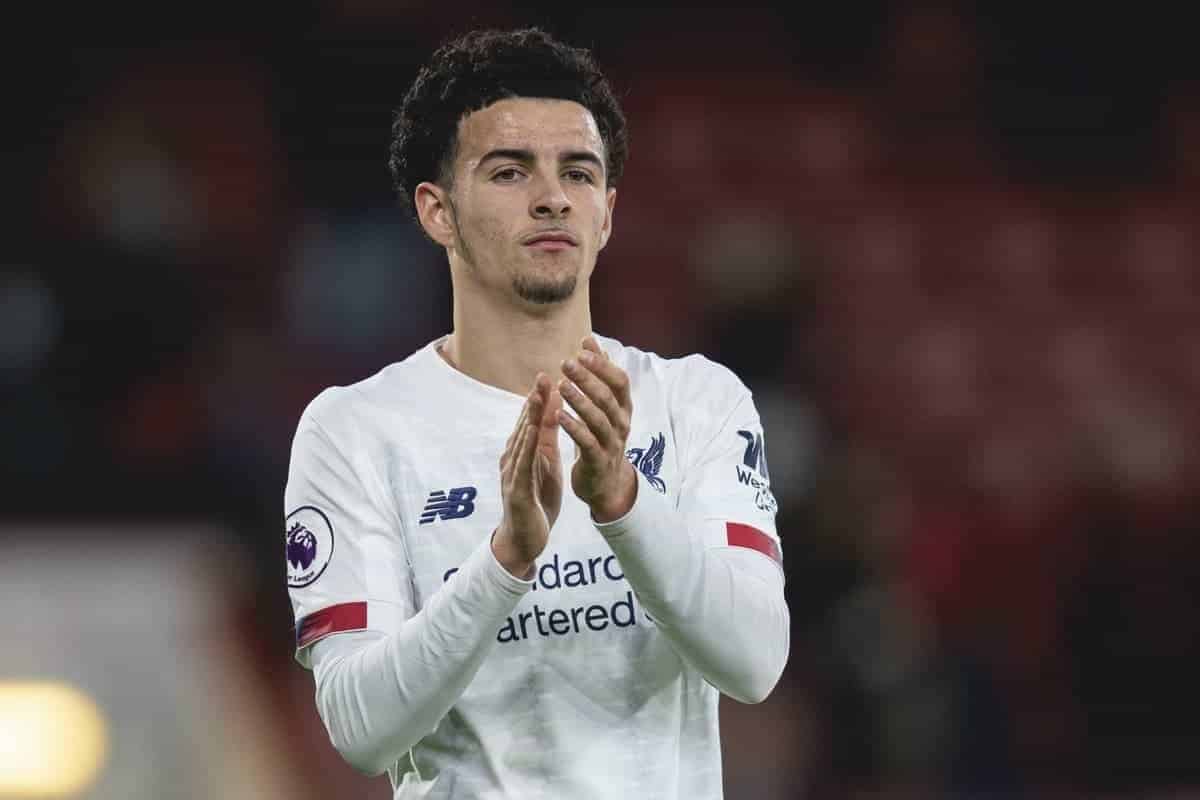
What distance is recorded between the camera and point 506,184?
2.80m

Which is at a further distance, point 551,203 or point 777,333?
point 777,333

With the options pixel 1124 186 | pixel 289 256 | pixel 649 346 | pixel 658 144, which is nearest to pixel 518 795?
pixel 649 346

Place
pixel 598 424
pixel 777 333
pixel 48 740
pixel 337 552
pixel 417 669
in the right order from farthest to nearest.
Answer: pixel 777 333 < pixel 48 740 < pixel 337 552 < pixel 417 669 < pixel 598 424

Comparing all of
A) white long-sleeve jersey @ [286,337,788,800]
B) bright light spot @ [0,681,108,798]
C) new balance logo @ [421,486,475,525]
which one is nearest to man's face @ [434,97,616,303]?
white long-sleeve jersey @ [286,337,788,800]

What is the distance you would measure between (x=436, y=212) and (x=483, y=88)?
9.5 inches

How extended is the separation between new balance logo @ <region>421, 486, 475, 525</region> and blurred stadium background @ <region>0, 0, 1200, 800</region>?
6.43 ft

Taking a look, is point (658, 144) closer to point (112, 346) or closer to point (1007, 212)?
point (1007, 212)

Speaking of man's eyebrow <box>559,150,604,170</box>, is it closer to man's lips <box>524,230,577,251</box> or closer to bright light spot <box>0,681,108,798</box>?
man's lips <box>524,230,577,251</box>

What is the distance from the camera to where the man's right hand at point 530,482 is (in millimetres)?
2250

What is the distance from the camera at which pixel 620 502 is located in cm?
230

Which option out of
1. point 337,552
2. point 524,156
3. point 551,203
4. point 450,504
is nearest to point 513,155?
point 524,156

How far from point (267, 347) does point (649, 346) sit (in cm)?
164

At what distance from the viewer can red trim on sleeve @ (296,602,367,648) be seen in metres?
2.58

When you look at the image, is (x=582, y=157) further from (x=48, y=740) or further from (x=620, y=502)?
(x=48, y=740)
